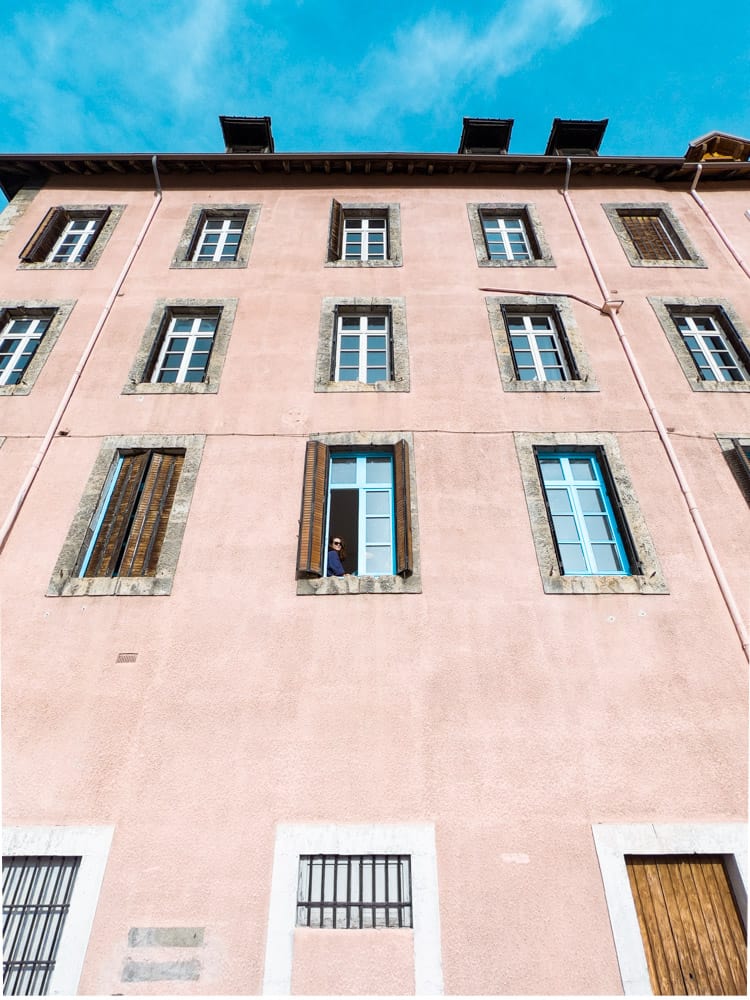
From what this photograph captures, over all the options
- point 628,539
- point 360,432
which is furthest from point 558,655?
point 360,432

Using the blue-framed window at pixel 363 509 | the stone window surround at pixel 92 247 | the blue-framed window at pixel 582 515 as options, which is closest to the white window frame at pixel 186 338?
the stone window surround at pixel 92 247

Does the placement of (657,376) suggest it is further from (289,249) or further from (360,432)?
(289,249)

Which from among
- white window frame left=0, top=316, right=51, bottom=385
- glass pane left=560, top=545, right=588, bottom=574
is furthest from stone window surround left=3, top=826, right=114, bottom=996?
white window frame left=0, top=316, right=51, bottom=385

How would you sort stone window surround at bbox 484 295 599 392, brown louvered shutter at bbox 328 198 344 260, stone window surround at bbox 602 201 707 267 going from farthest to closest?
brown louvered shutter at bbox 328 198 344 260
stone window surround at bbox 602 201 707 267
stone window surround at bbox 484 295 599 392

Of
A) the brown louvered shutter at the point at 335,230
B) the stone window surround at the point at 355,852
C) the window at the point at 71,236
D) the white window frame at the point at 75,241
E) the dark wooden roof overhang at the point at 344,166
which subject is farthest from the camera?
the dark wooden roof overhang at the point at 344,166

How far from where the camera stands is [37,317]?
9.24 m

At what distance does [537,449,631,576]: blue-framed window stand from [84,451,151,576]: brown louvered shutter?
4.95 metres

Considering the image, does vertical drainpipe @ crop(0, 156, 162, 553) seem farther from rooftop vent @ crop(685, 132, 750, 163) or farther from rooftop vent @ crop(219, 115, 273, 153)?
rooftop vent @ crop(685, 132, 750, 163)

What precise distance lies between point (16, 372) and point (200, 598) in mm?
5011

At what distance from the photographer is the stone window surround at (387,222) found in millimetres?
9844

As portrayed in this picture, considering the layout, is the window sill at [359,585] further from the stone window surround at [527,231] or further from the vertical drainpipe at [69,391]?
the stone window surround at [527,231]

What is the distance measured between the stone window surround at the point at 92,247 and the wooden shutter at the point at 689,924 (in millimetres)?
10997

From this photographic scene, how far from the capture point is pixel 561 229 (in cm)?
1054

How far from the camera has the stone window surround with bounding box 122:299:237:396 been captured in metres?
8.06
